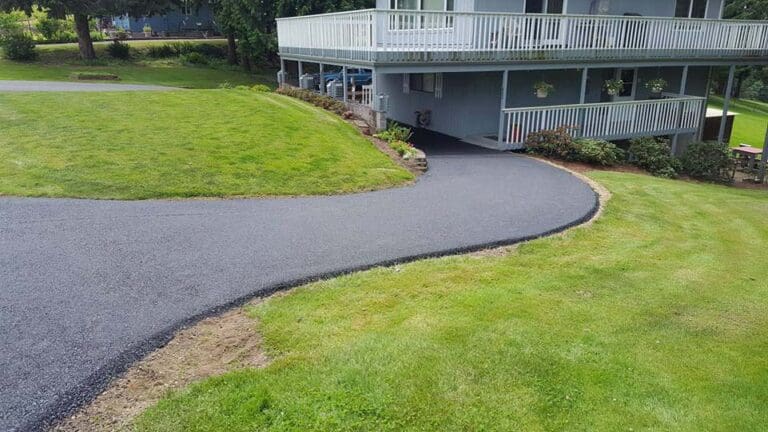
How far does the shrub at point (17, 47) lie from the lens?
27.1 meters

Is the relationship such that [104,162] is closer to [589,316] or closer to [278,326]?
[278,326]

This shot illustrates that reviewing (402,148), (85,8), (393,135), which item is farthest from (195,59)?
(402,148)

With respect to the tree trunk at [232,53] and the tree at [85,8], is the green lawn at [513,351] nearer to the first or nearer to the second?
the tree at [85,8]

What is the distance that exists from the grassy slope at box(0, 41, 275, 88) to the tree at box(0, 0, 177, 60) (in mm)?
1204

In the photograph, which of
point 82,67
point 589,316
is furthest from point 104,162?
point 82,67

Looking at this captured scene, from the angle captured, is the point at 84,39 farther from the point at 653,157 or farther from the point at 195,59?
the point at 653,157

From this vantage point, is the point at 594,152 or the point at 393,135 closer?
the point at 393,135

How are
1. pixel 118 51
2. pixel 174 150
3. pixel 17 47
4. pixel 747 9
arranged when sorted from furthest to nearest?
pixel 747 9 < pixel 118 51 < pixel 17 47 < pixel 174 150

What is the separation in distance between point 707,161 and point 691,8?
6.23 meters

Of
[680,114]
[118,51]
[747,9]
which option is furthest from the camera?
[747,9]

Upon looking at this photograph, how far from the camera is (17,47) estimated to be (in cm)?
2705

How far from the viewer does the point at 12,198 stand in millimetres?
8531

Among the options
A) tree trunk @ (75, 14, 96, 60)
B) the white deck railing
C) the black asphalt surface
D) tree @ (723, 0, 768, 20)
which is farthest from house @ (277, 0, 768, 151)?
tree @ (723, 0, 768, 20)

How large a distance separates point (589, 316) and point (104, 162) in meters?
8.61
